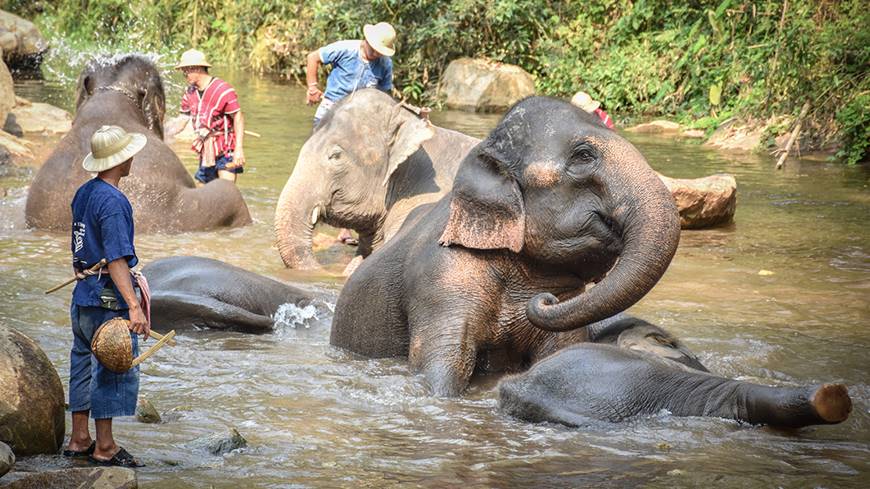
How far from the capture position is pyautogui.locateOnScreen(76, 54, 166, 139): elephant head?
11430mm

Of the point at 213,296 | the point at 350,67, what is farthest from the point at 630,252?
the point at 350,67

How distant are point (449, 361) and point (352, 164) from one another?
3.61 metres

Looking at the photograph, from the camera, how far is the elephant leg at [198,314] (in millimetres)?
7359

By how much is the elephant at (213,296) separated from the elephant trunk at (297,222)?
3.80 feet

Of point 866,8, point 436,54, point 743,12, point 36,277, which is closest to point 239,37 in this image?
point 436,54

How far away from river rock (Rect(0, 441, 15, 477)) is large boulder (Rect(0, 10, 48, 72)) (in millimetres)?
20791

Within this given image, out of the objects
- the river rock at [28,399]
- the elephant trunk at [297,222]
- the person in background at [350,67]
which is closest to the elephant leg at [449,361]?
the river rock at [28,399]

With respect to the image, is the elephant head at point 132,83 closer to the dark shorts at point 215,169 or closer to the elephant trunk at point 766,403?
the dark shorts at point 215,169

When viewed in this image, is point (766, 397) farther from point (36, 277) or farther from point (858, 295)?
point (36, 277)

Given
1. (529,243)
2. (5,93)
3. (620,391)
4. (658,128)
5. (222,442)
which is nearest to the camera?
(222,442)

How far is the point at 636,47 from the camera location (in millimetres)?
21453

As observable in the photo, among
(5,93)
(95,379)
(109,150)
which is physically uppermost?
(109,150)

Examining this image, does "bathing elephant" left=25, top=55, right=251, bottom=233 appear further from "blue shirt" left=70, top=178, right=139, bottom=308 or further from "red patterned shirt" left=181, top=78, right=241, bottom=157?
"blue shirt" left=70, top=178, right=139, bottom=308

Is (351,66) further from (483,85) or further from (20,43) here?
(20,43)
